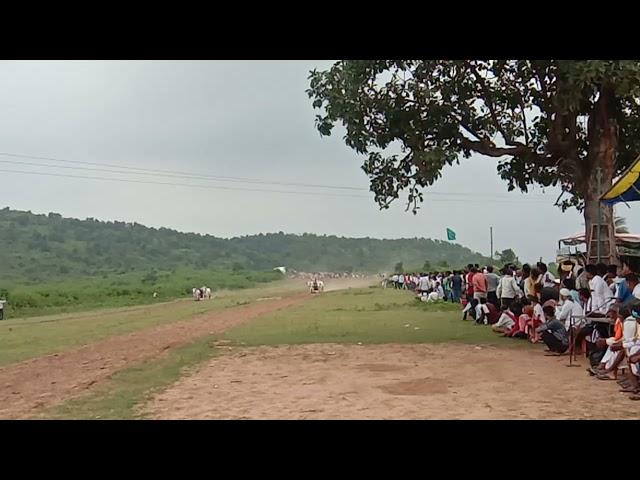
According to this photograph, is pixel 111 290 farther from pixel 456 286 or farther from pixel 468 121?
pixel 468 121

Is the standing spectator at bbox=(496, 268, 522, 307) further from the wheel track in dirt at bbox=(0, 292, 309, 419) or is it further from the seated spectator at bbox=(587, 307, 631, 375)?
the wheel track in dirt at bbox=(0, 292, 309, 419)

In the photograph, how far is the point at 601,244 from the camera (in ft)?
44.8

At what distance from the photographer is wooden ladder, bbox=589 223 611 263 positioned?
1348 cm

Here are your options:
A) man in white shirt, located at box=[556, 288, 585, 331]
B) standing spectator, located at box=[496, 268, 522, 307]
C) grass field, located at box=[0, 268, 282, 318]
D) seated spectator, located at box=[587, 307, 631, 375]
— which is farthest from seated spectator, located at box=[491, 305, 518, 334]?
grass field, located at box=[0, 268, 282, 318]

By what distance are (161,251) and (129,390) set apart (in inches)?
2803

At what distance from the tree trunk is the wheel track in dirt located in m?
8.68

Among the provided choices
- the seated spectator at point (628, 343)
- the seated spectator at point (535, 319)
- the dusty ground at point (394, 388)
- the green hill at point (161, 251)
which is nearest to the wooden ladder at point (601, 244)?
the seated spectator at point (535, 319)

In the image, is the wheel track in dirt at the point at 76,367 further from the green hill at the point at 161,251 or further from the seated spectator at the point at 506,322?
the green hill at the point at 161,251

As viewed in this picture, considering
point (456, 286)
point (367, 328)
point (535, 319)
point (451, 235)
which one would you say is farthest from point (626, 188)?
point (451, 235)

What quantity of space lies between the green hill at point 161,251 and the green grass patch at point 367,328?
3812 cm

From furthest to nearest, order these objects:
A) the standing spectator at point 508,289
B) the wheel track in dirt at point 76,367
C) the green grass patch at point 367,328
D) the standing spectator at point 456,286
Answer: the standing spectator at point 456,286, the standing spectator at point 508,289, the green grass patch at point 367,328, the wheel track in dirt at point 76,367

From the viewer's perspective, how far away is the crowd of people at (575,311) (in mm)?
8422
